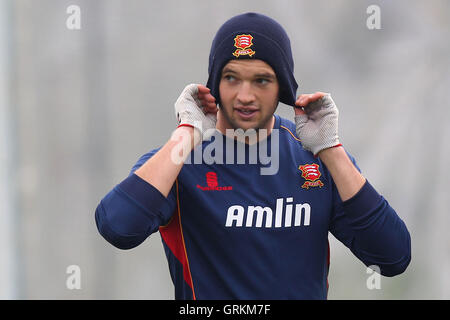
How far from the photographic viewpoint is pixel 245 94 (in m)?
1.60

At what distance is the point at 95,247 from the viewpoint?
2.70 metres

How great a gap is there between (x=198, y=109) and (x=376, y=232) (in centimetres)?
64

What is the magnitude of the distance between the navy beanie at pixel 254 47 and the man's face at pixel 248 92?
0.06 ft

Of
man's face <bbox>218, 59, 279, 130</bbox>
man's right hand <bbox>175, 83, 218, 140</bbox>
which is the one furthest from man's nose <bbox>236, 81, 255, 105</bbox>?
man's right hand <bbox>175, 83, 218, 140</bbox>

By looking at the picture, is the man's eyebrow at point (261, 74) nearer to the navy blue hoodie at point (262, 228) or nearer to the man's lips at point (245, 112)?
the man's lips at point (245, 112)

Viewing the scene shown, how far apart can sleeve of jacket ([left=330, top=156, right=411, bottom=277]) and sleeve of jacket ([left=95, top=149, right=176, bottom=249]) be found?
0.55 metres

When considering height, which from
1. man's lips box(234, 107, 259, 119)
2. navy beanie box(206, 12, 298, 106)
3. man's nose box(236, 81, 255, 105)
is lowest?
man's lips box(234, 107, 259, 119)

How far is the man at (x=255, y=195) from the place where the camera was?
5.21 feet

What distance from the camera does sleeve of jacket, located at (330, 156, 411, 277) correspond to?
1572mm

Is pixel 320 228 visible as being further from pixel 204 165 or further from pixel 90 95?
pixel 90 95

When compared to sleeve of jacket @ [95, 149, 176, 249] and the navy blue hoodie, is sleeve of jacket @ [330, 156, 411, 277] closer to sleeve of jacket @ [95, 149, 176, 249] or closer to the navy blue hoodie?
the navy blue hoodie

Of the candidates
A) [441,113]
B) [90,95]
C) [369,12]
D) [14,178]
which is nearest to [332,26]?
[369,12]

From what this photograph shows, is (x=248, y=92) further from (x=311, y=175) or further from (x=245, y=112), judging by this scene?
(x=311, y=175)

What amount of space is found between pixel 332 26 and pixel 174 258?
152 cm
